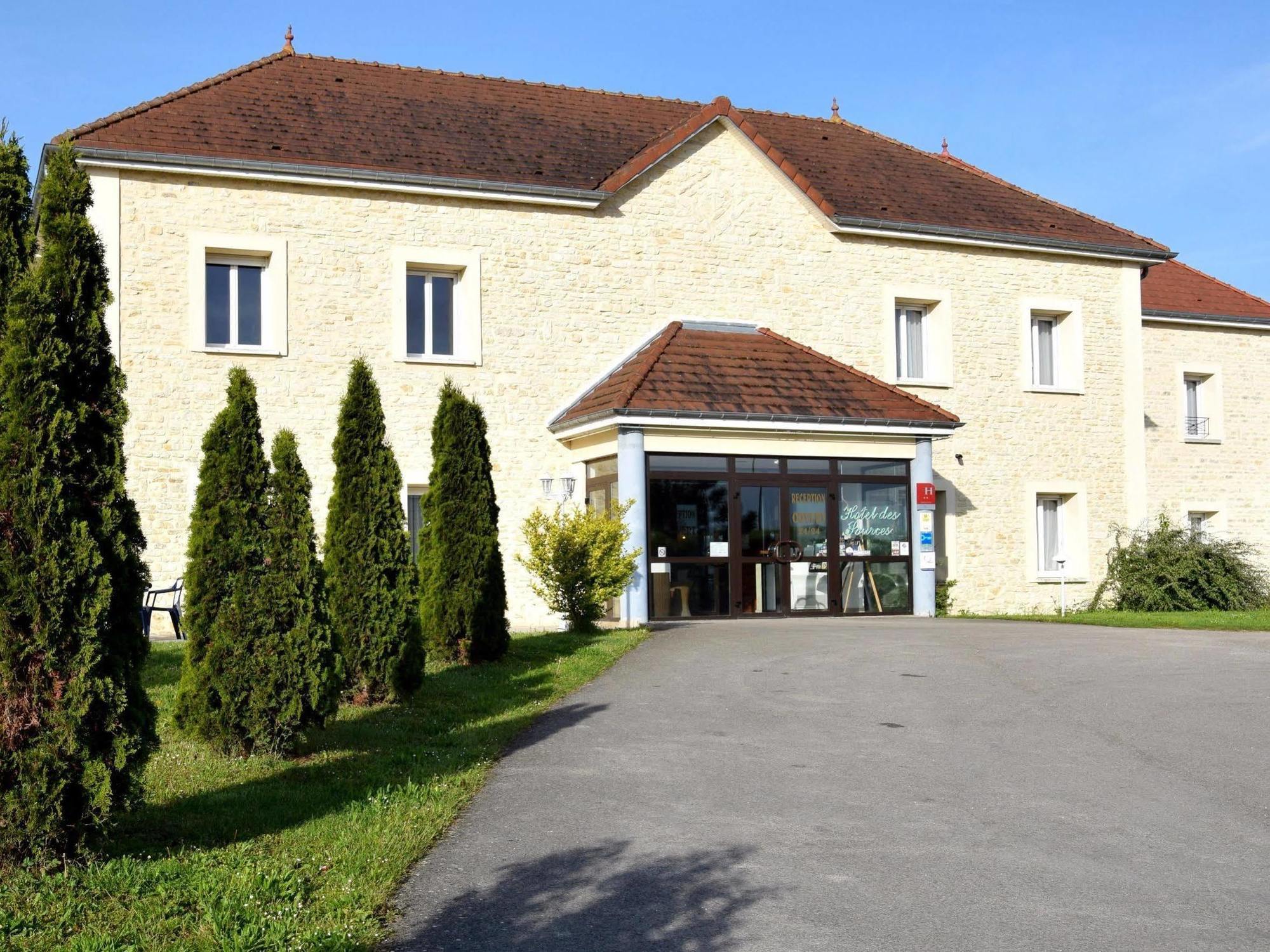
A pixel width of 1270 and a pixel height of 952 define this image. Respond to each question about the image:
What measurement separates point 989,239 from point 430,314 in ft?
32.7

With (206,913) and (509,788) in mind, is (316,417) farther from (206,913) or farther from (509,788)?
(206,913)

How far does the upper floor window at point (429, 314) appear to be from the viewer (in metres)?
19.3

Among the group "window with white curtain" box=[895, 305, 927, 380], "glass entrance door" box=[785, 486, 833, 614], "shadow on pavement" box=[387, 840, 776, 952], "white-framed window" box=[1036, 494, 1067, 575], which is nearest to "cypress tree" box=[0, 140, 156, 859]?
"shadow on pavement" box=[387, 840, 776, 952]

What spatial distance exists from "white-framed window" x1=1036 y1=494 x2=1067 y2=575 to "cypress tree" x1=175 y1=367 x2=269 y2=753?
700 inches

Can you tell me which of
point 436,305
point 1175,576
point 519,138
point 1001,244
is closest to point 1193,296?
point 1001,244

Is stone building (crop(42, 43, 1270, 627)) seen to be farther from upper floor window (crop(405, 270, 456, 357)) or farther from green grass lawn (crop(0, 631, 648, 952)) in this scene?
green grass lawn (crop(0, 631, 648, 952))

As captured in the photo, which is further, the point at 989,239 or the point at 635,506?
the point at 989,239

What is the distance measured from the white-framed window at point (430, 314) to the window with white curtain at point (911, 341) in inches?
307

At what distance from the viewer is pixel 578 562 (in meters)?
15.5

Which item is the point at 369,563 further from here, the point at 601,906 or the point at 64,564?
the point at 601,906

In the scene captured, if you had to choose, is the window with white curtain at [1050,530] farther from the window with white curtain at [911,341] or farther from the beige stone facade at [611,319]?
the window with white curtain at [911,341]

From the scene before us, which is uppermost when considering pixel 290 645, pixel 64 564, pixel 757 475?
pixel 757 475

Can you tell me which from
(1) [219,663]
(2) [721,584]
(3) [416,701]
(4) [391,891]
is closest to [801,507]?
(2) [721,584]

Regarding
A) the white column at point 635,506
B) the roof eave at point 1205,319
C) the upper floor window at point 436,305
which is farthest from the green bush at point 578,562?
the roof eave at point 1205,319
